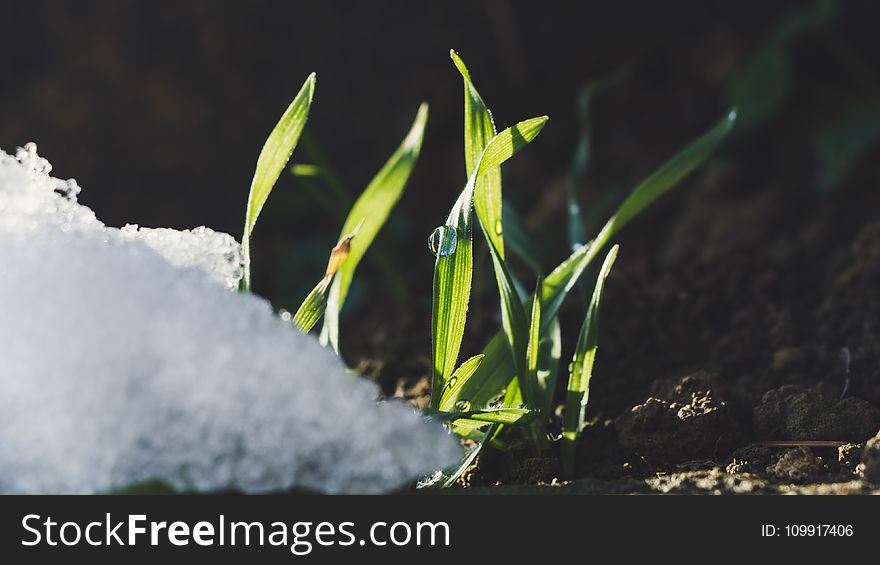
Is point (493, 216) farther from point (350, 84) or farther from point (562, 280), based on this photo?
point (350, 84)

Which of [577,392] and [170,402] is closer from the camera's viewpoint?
[170,402]

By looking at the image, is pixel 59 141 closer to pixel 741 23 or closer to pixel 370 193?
pixel 370 193

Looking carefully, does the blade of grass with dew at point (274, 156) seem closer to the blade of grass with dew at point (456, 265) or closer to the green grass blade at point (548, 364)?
the blade of grass with dew at point (456, 265)

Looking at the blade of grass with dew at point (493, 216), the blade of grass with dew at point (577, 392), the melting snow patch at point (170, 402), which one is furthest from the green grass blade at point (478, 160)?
the melting snow patch at point (170, 402)

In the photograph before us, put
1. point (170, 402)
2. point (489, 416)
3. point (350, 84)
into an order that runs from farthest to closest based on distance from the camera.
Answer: point (350, 84) < point (489, 416) < point (170, 402)

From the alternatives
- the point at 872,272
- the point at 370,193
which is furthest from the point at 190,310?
the point at 872,272

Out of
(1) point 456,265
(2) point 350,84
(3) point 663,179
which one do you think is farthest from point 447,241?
(2) point 350,84
